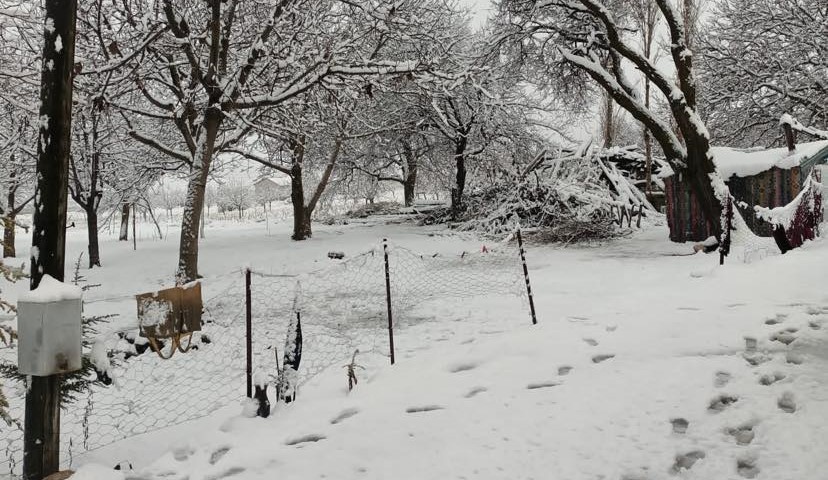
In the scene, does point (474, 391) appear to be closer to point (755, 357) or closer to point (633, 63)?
point (755, 357)

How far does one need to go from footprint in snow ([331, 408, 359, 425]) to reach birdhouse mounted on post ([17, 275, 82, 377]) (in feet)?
5.82

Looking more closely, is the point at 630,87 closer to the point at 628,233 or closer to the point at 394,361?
the point at 628,233

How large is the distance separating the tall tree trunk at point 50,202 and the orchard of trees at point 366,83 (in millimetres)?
113

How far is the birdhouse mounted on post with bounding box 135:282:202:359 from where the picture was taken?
4312 mm

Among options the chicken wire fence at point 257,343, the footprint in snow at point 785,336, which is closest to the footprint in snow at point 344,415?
the chicken wire fence at point 257,343

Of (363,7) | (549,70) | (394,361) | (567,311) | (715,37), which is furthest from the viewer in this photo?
(715,37)

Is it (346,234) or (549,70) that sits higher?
(549,70)

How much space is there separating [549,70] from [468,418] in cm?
1226

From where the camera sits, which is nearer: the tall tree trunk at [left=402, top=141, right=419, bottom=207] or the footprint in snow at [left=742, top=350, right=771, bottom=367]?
the footprint in snow at [left=742, top=350, right=771, bottom=367]

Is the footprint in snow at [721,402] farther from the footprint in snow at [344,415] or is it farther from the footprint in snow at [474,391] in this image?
the footprint in snow at [344,415]

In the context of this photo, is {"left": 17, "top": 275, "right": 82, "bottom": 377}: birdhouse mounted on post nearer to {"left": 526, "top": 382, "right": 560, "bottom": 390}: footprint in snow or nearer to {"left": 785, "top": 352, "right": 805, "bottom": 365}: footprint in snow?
{"left": 526, "top": 382, "right": 560, "bottom": 390}: footprint in snow

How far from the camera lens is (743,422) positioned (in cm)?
313

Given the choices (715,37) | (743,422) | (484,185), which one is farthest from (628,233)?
(743,422)

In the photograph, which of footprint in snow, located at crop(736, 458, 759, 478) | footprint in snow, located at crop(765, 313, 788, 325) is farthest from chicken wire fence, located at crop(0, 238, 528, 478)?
footprint in snow, located at crop(736, 458, 759, 478)
